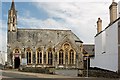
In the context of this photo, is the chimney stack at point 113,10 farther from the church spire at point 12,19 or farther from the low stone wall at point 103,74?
the church spire at point 12,19

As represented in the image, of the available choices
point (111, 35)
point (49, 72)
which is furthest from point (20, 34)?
point (111, 35)

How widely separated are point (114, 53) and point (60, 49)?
2481 centimetres

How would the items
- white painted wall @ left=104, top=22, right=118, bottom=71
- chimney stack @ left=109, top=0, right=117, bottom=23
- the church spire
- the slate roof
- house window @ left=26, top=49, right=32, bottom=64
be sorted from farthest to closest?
the church spire, the slate roof, house window @ left=26, top=49, right=32, bottom=64, chimney stack @ left=109, top=0, right=117, bottom=23, white painted wall @ left=104, top=22, right=118, bottom=71

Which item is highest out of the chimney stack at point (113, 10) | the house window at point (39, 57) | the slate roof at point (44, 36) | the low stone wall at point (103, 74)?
the chimney stack at point (113, 10)

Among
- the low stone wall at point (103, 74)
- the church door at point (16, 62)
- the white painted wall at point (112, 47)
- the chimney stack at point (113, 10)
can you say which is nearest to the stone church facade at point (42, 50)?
the church door at point (16, 62)

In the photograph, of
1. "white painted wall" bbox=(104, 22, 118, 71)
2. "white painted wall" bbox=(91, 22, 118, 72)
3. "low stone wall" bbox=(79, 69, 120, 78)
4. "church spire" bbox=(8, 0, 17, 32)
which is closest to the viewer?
"low stone wall" bbox=(79, 69, 120, 78)

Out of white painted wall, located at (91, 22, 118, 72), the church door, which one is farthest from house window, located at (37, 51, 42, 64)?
white painted wall, located at (91, 22, 118, 72)

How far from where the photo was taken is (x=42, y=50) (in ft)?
201

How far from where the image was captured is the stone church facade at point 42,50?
59.6 meters

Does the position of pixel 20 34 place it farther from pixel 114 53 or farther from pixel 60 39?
pixel 114 53

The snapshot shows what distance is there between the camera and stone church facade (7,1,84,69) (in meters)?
59.6

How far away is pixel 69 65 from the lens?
198 feet

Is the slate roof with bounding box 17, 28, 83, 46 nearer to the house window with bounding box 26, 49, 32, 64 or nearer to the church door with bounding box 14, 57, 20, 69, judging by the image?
the house window with bounding box 26, 49, 32, 64

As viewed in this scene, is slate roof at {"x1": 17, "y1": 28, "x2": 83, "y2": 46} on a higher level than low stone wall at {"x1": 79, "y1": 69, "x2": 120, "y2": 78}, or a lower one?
higher
